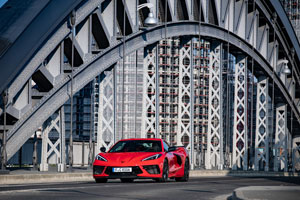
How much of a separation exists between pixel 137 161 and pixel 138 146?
135 centimetres

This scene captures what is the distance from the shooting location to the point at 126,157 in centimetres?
1756

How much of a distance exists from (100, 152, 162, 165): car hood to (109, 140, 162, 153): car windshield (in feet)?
1.97

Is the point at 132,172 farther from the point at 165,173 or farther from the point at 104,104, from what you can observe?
the point at 104,104

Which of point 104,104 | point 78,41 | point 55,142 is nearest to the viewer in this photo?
point 55,142

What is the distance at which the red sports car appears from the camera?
17.3 metres

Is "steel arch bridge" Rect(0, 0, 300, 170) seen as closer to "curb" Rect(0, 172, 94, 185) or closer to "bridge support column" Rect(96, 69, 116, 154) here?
"bridge support column" Rect(96, 69, 116, 154)

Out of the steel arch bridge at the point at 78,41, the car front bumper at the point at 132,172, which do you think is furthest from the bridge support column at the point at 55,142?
the car front bumper at the point at 132,172

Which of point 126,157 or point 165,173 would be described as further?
point 165,173

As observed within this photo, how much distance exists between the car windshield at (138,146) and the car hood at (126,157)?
1.97 ft

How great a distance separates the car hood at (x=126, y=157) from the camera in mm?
17406

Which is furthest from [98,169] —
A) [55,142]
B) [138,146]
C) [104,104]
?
[104,104]

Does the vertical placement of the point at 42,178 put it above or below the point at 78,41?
below

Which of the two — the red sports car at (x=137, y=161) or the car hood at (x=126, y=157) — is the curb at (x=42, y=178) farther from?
the car hood at (x=126, y=157)

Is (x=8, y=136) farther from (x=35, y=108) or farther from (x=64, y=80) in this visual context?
(x=64, y=80)
